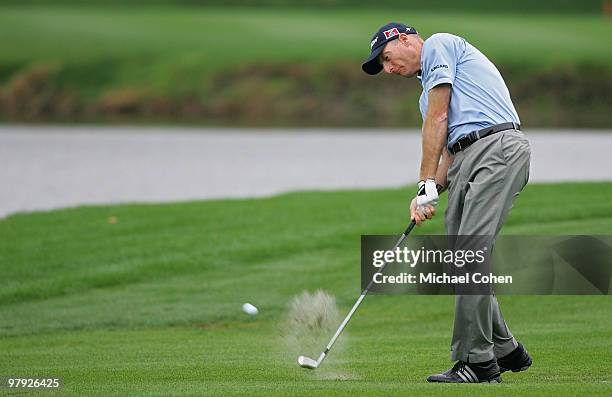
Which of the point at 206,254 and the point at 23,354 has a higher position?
the point at 206,254

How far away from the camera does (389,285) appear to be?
1398 cm

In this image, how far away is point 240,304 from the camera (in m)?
13.5

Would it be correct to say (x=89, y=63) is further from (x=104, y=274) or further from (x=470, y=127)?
(x=470, y=127)

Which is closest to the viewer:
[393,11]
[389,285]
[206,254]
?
[389,285]

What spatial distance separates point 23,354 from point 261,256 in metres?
5.26

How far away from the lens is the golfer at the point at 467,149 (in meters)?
7.96

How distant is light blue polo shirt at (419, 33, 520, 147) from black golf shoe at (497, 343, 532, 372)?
1.52 meters

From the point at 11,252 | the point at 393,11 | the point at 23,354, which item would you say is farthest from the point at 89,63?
the point at 23,354

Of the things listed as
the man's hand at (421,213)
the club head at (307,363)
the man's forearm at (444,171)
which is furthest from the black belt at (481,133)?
the club head at (307,363)

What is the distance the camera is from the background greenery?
52.8 meters

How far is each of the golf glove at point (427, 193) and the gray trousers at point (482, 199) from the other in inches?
5.1

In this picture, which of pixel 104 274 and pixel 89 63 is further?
pixel 89 63

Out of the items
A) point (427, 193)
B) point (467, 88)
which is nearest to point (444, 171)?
point (427, 193)

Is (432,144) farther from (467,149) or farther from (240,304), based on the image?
(240,304)
